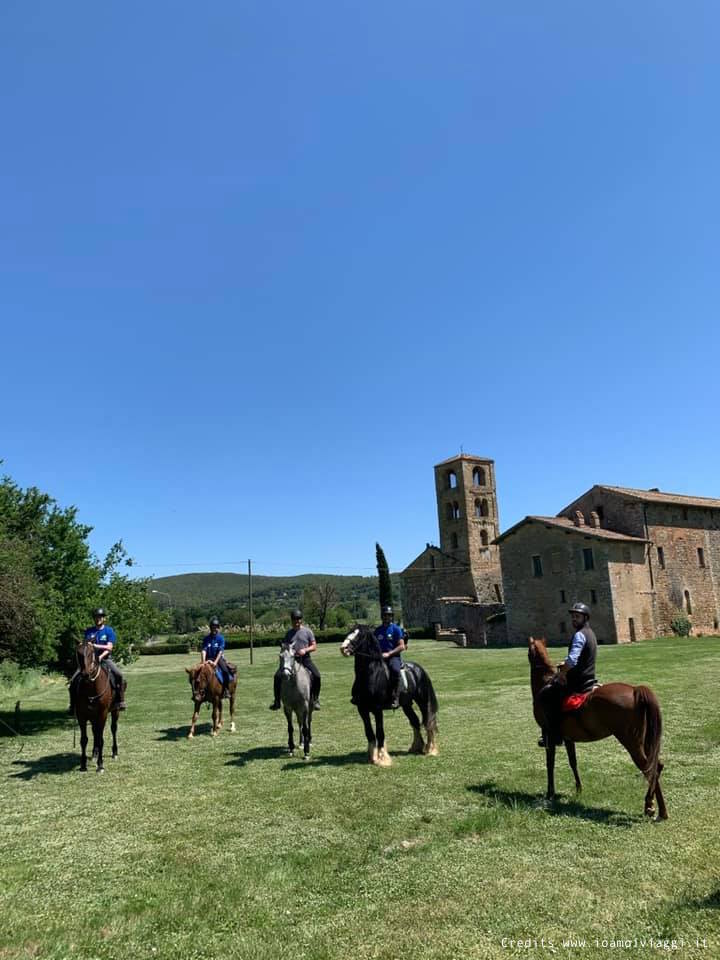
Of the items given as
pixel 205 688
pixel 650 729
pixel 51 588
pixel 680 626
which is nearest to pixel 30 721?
pixel 51 588

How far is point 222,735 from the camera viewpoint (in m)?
13.4

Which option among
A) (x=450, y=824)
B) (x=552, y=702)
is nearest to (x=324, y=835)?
(x=450, y=824)

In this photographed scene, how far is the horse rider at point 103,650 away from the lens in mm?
10695

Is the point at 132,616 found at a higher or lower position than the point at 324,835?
higher

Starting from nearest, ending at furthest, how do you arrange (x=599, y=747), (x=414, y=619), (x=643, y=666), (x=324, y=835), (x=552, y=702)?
(x=324, y=835) < (x=552, y=702) < (x=599, y=747) < (x=643, y=666) < (x=414, y=619)

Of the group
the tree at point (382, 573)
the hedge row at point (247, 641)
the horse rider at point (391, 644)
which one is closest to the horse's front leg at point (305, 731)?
the horse rider at point (391, 644)

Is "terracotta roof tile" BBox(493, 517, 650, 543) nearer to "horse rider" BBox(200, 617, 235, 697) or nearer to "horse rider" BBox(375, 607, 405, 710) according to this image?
"horse rider" BBox(200, 617, 235, 697)

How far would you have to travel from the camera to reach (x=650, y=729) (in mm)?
6750

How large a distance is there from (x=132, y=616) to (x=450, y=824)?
12.7m

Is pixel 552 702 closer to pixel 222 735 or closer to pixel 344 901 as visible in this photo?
Result: pixel 344 901

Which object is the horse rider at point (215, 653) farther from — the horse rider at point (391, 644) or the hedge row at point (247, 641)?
the hedge row at point (247, 641)

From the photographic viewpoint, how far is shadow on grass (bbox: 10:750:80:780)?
34.3 feet

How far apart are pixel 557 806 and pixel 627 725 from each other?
4.53 ft

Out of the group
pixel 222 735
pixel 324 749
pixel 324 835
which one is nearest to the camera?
pixel 324 835
